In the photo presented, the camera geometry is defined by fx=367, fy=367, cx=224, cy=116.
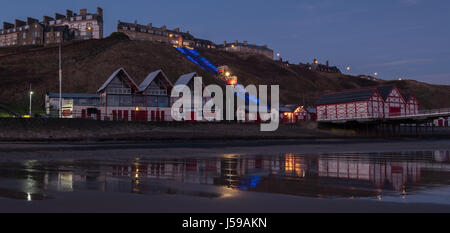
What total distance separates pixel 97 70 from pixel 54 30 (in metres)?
77.5

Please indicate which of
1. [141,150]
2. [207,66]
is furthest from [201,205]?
[207,66]

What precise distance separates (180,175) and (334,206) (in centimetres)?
657

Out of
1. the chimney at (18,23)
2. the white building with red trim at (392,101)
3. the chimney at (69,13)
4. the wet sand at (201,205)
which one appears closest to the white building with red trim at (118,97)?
the white building with red trim at (392,101)

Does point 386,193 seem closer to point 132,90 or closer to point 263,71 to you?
point 132,90

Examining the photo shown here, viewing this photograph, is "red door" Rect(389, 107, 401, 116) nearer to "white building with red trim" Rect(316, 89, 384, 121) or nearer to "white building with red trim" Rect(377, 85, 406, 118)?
"white building with red trim" Rect(377, 85, 406, 118)

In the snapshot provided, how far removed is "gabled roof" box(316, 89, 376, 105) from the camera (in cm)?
7182

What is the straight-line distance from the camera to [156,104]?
67.1 metres

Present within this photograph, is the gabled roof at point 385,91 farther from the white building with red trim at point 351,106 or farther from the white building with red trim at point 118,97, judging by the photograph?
the white building with red trim at point 118,97

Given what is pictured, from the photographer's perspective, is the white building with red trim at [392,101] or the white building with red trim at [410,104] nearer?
the white building with red trim at [392,101]

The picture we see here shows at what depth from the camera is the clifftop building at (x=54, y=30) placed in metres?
172

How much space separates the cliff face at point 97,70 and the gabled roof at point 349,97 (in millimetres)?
34154

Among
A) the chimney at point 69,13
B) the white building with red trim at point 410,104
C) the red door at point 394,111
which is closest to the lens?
the red door at point 394,111

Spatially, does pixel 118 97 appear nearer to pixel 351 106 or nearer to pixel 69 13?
pixel 351 106
